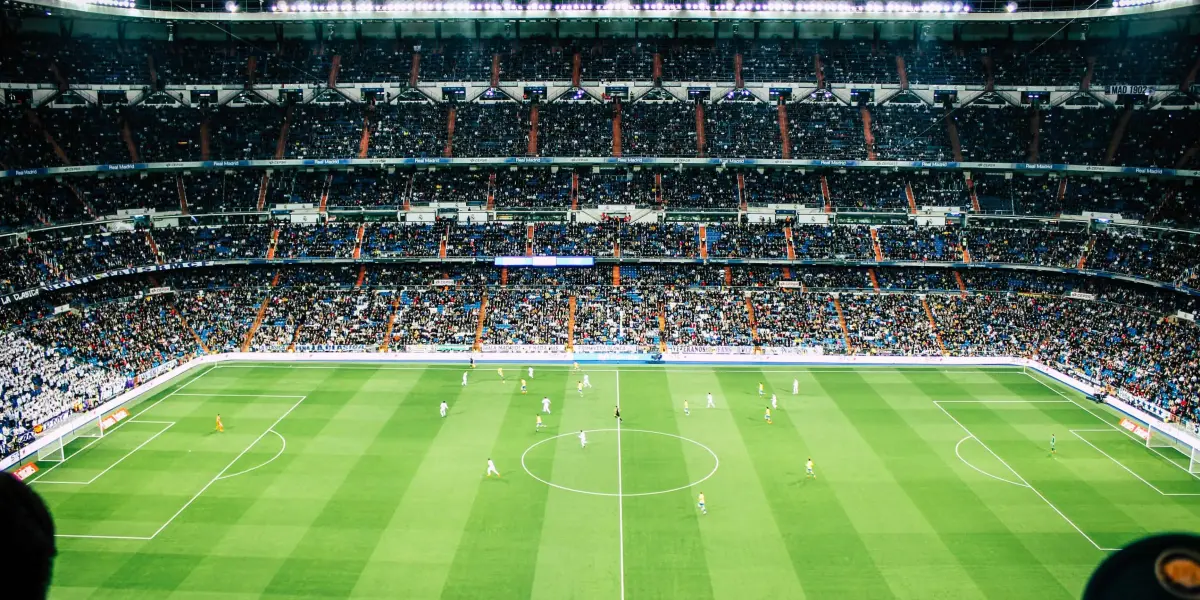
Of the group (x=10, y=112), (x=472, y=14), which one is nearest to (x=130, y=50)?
(x=10, y=112)

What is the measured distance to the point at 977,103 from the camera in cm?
7275

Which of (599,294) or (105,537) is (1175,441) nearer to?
(599,294)

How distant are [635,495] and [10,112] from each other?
60061mm

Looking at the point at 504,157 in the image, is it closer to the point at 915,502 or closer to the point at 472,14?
the point at 472,14

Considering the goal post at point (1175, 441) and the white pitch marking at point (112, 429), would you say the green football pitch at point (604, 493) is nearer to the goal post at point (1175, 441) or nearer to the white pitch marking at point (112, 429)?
the white pitch marking at point (112, 429)

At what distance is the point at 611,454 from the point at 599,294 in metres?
25.9

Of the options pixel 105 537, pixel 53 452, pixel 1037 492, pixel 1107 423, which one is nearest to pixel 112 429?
pixel 53 452

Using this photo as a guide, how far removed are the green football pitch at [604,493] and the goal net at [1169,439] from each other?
0.43 m

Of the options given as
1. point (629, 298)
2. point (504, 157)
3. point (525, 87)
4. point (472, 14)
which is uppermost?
point (472, 14)

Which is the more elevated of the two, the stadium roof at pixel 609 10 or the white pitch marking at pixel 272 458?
the stadium roof at pixel 609 10

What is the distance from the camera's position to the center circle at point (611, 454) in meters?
35.5

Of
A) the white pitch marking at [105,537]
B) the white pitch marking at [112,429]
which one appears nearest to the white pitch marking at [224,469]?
the white pitch marking at [105,537]

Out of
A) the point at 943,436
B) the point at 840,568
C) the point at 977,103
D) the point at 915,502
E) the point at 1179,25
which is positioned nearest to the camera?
the point at 840,568

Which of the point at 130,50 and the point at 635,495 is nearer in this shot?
the point at 635,495
